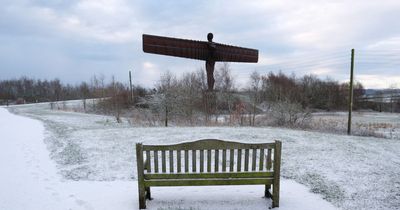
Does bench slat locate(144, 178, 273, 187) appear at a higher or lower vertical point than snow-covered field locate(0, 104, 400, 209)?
higher

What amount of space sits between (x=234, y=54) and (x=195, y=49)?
2.45 ft

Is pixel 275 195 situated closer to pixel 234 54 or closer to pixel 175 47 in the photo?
pixel 234 54

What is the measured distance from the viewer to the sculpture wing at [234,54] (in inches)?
174

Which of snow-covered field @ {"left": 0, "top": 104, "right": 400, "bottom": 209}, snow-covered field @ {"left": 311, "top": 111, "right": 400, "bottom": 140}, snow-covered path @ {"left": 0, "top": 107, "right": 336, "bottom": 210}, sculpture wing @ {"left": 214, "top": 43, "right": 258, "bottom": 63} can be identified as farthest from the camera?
snow-covered field @ {"left": 311, "top": 111, "right": 400, "bottom": 140}

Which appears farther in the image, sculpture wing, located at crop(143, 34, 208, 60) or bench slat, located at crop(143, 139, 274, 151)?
sculpture wing, located at crop(143, 34, 208, 60)

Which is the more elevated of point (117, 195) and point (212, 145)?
point (212, 145)

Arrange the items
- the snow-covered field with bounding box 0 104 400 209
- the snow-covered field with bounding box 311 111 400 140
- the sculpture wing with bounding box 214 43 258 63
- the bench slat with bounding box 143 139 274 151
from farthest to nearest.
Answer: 1. the snow-covered field with bounding box 311 111 400 140
2. the sculpture wing with bounding box 214 43 258 63
3. the snow-covered field with bounding box 0 104 400 209
4. the bench slat with bounding box 143 139 274 151

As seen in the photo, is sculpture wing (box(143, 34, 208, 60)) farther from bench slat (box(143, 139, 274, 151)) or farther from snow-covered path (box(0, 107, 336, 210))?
snow-covered path (box(0, 107, 336, 210))

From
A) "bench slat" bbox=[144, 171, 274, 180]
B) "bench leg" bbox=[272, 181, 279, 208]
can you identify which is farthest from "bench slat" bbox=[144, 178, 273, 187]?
"bench leg" bbox=[272, 181, 279, 208]

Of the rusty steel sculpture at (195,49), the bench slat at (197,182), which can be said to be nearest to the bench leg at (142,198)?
the bench slat at (197,182)

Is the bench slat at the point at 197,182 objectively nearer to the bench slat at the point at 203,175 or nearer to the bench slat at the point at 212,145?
the bench slat at the point at 203,175

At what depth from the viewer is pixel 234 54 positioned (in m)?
4.61

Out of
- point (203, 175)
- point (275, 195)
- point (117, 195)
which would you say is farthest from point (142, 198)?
point (275, 195)

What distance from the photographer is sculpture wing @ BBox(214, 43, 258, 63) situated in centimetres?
443
